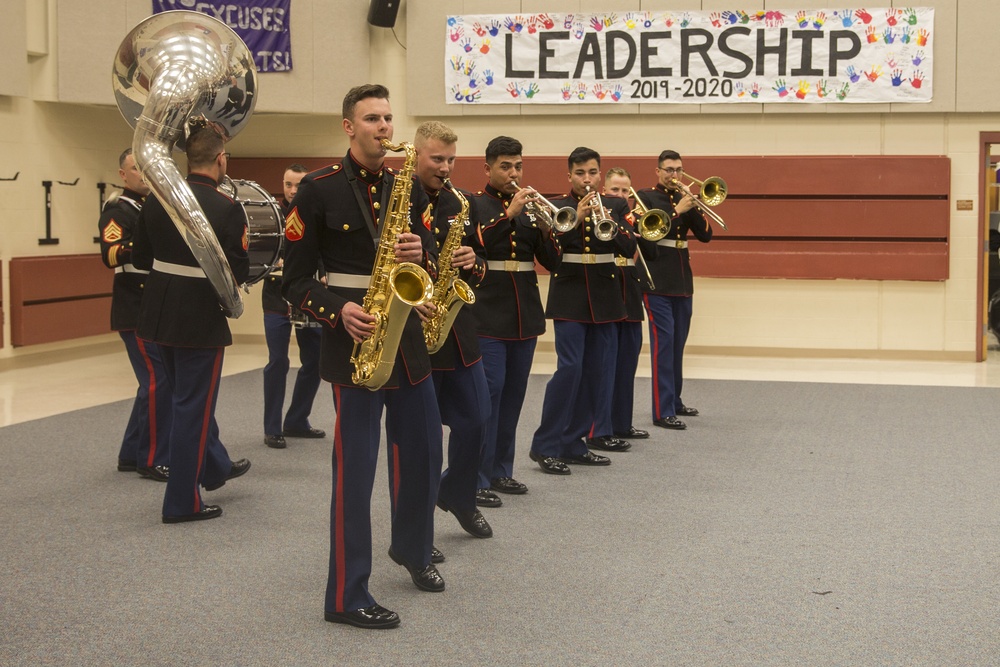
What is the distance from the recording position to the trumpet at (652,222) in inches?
258

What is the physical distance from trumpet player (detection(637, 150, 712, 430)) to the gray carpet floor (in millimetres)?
577

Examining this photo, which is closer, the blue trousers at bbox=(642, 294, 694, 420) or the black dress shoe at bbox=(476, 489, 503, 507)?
the black dress shoe at bbox=(476, 489, 503, 507)

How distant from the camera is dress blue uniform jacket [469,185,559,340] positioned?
4.77m

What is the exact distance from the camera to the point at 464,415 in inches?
160

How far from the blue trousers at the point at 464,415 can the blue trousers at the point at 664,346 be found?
8.77 feet

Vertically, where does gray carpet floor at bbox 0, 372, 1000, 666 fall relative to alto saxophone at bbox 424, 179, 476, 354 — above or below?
below

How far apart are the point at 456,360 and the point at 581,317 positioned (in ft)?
5.14

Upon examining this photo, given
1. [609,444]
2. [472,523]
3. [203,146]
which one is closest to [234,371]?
[609,444]

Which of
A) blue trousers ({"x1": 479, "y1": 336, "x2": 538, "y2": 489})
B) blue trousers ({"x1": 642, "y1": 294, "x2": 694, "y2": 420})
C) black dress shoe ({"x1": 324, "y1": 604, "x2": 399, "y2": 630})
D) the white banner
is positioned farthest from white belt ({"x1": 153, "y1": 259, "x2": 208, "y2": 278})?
the white banner

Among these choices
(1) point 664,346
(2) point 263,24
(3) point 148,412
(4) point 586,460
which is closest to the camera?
(3) point 148,412

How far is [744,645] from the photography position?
3188 millimetres

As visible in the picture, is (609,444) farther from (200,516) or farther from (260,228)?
(200,516)

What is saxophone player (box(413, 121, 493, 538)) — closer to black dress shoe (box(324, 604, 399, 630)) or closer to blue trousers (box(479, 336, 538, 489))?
blue trousers (box(479, 336, 538, 489))

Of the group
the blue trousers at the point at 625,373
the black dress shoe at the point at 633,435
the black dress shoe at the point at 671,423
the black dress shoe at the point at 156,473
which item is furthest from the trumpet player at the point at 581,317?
the black dress shoe at the point at 156,473
